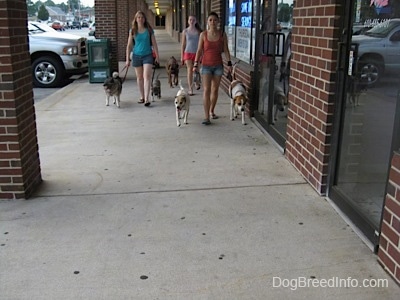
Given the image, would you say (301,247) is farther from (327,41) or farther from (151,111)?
(151,111)

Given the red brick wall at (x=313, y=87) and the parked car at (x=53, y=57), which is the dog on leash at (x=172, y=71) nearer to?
the parked car at (x=53, y=57)

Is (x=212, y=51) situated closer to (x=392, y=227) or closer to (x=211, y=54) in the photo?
(x=211, y=54)

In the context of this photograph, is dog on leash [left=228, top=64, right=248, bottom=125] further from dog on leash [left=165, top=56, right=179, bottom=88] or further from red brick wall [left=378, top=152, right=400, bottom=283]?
red brick wall [left=378, top=152, right=400, bottom=283]

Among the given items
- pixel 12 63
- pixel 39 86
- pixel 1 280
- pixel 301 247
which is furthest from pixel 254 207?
pixel 39 86

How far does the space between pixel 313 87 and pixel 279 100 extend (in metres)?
1.79

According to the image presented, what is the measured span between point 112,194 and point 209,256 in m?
1.56

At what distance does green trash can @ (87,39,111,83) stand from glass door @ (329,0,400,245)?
903 centimetres

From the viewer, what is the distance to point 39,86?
1302cm

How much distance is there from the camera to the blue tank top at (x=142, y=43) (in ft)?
28.7

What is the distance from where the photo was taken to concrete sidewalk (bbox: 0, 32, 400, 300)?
301 cm

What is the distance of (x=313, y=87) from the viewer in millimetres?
4641

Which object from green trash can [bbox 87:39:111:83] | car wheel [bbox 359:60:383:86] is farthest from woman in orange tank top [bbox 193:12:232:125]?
green trash can [bbox 87:39:111:83]

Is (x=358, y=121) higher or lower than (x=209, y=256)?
higher

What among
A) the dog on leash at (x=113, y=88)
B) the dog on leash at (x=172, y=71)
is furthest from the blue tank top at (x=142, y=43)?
the dog on leash at (x=172, y=71)
